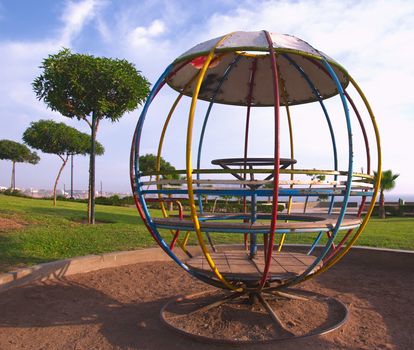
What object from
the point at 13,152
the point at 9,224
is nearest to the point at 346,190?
A: the point at 9,224

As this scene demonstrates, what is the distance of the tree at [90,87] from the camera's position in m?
9.51

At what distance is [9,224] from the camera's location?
25.8 feet

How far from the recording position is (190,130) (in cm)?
284

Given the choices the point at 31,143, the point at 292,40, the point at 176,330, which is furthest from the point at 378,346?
the point at 31,143

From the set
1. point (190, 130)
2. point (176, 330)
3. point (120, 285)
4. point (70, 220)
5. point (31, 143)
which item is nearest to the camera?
point (190, 130)

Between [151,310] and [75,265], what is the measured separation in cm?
172

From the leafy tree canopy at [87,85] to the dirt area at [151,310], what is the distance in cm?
531

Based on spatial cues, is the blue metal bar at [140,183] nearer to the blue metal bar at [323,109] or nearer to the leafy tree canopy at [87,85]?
the blue metal bar at [323,109]

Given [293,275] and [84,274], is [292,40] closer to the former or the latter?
[293,275]

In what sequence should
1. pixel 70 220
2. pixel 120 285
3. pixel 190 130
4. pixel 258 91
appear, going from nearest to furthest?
1. pixel 190 130
2. pixel 120 285
3. pixel 258 91
4. pixel 70 220

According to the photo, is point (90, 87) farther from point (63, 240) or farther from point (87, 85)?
point (63, 240)

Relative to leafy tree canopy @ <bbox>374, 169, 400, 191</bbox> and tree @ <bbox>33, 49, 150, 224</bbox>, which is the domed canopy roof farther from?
leafy tree canopy @ <bbox>374, 169, 400, 191</bbox>

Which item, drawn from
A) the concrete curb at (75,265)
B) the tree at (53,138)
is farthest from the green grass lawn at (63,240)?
the tree at (53,138)

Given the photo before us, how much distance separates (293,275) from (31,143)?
20933 millimetres
